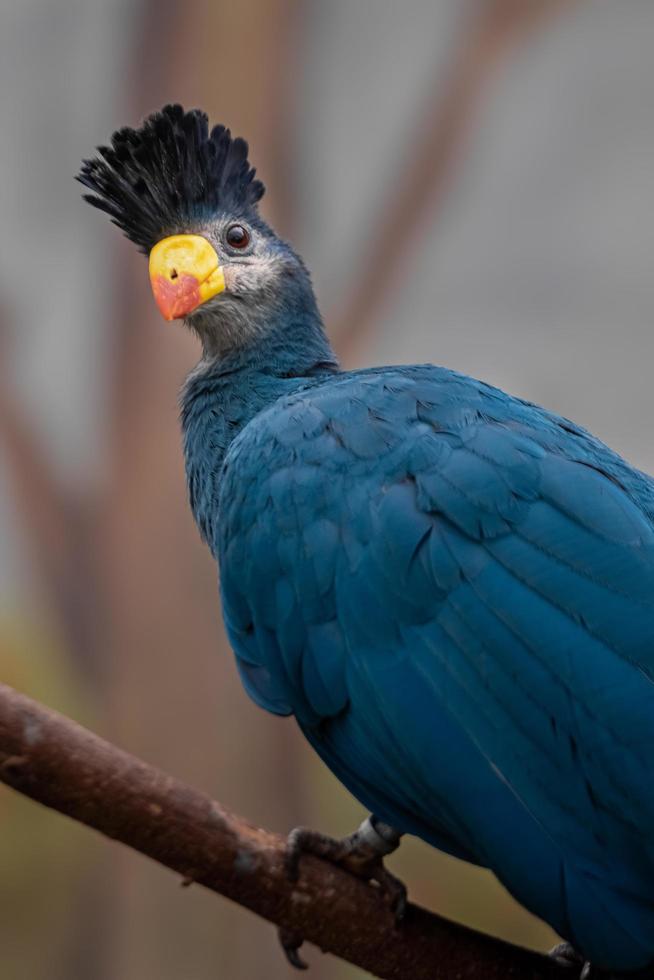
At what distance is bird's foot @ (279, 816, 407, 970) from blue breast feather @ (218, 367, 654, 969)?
0.18 ft

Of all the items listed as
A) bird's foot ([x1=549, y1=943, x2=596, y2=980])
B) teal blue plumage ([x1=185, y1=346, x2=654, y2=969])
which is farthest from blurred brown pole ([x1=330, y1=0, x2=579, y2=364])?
bird's foot ([x1=549, y1=943, x2=596, y2=980])

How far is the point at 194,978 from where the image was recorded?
365 cm

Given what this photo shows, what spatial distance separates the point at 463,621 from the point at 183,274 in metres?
0.88

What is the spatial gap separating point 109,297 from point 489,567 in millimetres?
2641

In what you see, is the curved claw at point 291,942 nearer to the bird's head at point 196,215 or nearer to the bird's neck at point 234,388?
the bird's neck at point 234,388

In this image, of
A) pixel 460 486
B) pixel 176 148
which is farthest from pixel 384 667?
pixel 176 148

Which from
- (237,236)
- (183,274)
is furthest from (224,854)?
(237,236)

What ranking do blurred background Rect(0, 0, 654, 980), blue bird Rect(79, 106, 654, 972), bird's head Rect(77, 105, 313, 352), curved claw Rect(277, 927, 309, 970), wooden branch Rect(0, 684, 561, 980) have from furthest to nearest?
blurred background Rect(0, 0, 654, 980)
bird's head Rect(77, 105, 313, 352)
curved claw Rect(277, 927, 309, 970)
blue bird Rect(79, 106, 654, 972)
wooden branch Rect(0, 684, 561, 980)

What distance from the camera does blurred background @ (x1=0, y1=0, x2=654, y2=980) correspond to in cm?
369

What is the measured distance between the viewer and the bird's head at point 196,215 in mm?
2080

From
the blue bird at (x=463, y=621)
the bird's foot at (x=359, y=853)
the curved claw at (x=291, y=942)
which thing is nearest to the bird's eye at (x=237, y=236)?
the blue bird at (x=463, y=621)

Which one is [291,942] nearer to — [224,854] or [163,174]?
[224,854]

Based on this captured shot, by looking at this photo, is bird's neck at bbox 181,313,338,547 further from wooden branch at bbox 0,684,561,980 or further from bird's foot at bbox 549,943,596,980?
bird's foot at bbox 549,943,596,980

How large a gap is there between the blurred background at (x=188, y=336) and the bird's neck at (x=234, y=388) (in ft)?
5.70
